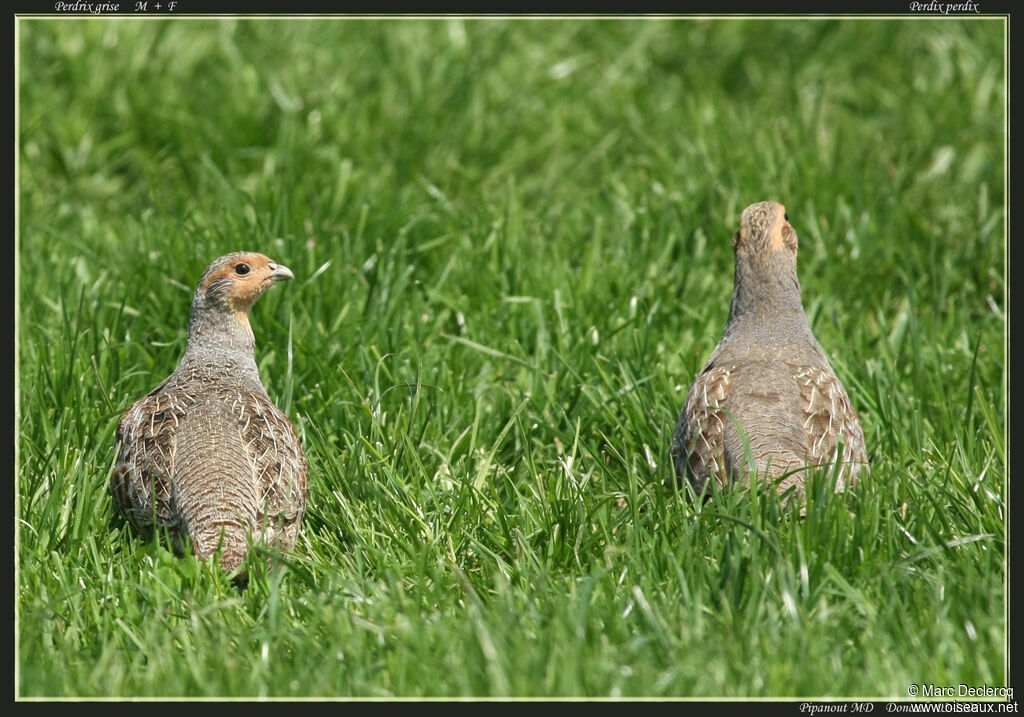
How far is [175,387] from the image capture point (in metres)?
6.10

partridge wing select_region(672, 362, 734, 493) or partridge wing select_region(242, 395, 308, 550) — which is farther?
partridge wing select_region(672, 362, 734, 493)

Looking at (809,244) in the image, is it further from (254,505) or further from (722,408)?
(254,505)

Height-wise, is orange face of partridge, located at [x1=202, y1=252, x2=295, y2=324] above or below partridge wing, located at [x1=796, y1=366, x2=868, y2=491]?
above

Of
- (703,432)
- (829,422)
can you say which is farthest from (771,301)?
(703,432)

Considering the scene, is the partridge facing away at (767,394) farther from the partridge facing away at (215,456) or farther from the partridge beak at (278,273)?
the partridge beak at (278,273)

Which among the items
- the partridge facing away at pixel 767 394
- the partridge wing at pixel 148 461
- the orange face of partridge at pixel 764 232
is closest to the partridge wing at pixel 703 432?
the partridge facing away at pixel 767 394

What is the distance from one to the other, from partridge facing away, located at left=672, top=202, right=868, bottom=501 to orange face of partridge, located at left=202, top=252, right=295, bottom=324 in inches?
90.2

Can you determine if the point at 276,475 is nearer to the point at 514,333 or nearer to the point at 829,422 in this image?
the point at 514,333

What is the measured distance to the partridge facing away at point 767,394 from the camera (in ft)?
18.9

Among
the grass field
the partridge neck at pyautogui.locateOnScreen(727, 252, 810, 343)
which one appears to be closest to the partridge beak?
the grass field

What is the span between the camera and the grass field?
4.71m

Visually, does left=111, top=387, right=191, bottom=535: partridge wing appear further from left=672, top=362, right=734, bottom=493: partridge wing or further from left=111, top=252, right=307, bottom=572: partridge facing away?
left=672, top=362, right=734, bottom=493: partridge wing

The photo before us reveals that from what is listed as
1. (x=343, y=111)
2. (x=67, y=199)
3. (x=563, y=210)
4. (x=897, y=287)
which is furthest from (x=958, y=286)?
(x=67, y=199)

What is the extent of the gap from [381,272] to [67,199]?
3023 millimetres
